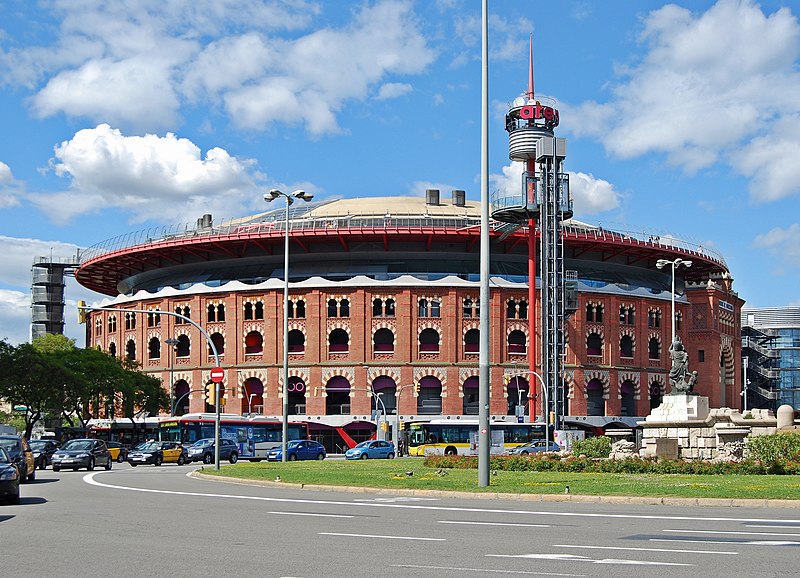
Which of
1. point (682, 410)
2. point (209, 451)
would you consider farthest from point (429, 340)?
point (682, 410)

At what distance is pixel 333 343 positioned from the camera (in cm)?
9238

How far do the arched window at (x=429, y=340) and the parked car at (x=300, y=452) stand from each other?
2357 cm

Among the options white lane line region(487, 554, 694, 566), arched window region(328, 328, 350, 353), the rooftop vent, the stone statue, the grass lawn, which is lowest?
the grass lawn

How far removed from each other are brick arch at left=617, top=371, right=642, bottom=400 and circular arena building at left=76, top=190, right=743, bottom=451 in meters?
0.15

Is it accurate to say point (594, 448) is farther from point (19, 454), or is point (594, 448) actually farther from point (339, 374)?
point (339, 374)

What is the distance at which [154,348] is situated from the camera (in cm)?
9956

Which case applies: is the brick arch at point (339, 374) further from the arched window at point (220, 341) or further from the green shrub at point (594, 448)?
the green shrub at point (594, 448)

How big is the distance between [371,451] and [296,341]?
87.1ft

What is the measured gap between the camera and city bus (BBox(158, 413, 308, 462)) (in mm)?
72188

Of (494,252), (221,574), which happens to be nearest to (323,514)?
(221,574)

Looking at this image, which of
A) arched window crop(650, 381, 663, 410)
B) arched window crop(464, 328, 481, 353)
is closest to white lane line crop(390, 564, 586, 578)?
arched window crop(464, 328, 481, 353)

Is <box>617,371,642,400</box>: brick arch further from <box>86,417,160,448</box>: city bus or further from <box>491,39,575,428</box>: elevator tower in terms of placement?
<box>86,417,160,448</box>: city bus

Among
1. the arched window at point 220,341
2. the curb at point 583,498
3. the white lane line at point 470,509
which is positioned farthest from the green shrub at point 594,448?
the arched window at point 220,341

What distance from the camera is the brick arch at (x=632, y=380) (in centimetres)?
9519
